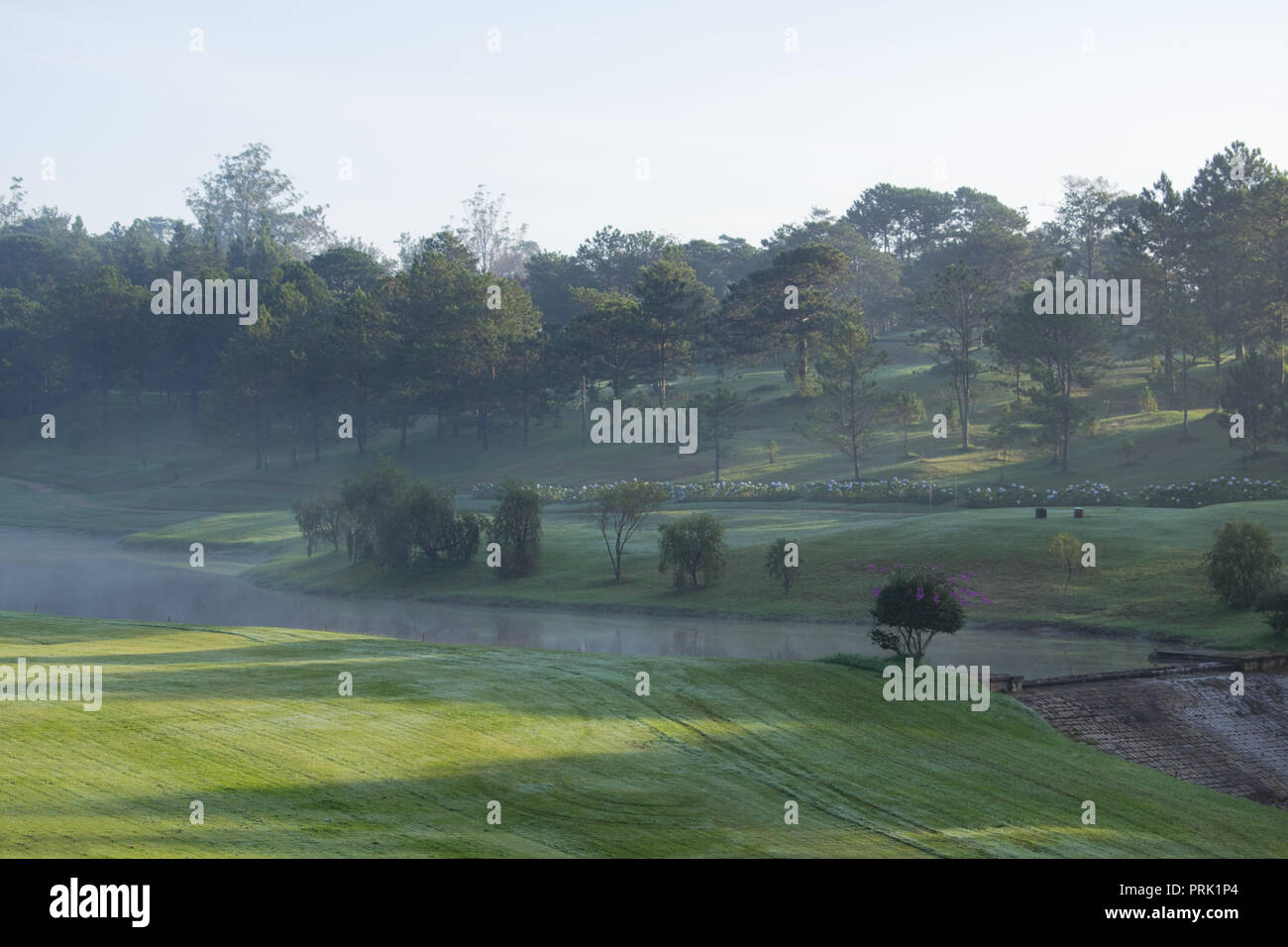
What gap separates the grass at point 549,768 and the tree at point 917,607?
3277 millimetres

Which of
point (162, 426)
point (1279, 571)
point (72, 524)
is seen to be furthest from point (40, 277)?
point (1279, 571)

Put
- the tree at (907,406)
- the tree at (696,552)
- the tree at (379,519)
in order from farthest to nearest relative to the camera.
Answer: the tree at (907,406) < the tree at (379,519) < the tree at (696,552)

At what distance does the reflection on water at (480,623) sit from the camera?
4231 cm

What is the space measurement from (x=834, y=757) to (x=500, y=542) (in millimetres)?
40069

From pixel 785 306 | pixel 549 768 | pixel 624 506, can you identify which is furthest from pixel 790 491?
pixel 549 768

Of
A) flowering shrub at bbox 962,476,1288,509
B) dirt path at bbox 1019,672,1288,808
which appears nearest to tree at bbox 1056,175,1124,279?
flowering shrub at bbox 962,476,1288,509

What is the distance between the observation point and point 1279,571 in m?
45.1

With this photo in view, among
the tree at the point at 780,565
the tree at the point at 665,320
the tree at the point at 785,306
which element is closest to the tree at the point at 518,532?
the tree at the point at 780,565

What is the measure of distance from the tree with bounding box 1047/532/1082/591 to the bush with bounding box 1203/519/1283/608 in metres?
6.31

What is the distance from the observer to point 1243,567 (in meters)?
44.2

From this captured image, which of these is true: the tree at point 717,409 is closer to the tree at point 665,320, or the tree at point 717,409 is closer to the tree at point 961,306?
the tree at point 665,320

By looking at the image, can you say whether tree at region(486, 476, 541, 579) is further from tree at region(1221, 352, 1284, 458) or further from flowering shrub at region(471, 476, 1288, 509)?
tree at region(1221, 352, 1284, 458)

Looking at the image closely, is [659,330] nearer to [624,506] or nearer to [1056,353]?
[1056,353]
